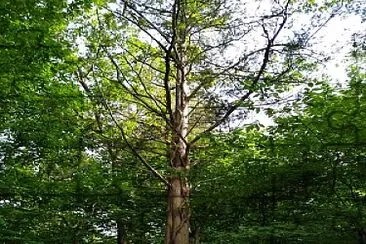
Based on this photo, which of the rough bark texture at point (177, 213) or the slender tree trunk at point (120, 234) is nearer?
the rough bark texture at point (177, 213)

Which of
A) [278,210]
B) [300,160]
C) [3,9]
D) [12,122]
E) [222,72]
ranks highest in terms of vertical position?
[3,9]

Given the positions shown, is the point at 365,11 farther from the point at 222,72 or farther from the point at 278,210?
the point at 278,210

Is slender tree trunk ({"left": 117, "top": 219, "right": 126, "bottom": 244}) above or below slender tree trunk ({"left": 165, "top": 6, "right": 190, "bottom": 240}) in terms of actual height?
below

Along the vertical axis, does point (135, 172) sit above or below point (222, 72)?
below

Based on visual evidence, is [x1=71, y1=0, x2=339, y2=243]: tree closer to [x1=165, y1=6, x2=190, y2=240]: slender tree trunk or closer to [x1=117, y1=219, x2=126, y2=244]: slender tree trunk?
[x1=165, y1=6, x2=190, y2=240]: slender tree trunk

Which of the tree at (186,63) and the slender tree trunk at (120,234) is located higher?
the tree at (186,63)

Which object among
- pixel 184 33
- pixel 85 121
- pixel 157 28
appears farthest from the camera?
pixel 85 121

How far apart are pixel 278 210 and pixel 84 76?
4.38 metres

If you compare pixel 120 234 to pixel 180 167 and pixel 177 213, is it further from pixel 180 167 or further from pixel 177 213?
pixel 180 167

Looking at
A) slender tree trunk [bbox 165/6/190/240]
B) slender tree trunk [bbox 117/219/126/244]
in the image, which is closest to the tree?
slender tree trunk [bbox 165/6/190/240]

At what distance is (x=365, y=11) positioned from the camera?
463 centimetres

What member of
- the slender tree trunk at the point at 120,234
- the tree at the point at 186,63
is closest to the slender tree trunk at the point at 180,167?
the tree at the point at 186,63

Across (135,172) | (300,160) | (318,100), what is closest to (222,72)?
(318,100)

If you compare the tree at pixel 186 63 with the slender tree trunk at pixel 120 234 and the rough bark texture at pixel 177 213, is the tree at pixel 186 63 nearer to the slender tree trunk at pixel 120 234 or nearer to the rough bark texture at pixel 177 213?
the rough bark texture at pixel 177 213
